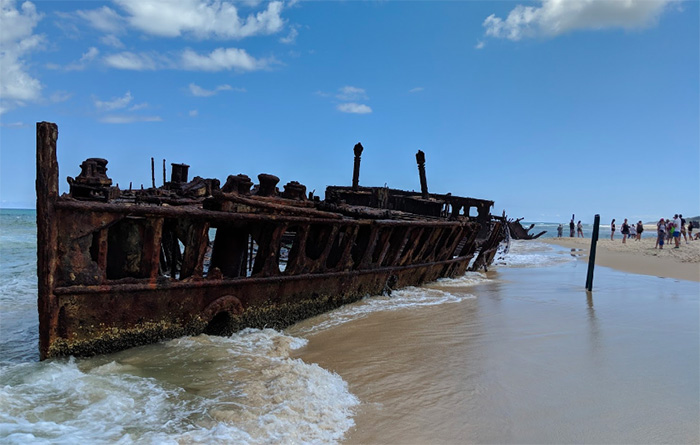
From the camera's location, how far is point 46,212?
14.4 feet

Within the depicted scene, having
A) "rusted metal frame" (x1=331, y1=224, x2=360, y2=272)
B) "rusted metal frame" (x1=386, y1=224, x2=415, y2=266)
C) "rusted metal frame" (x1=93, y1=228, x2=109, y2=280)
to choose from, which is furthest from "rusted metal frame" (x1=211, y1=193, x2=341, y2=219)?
"rusted metal frame" (x1=386, y1=224, x2=415, y2=266)

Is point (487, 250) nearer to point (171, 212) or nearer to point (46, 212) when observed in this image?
point (171, 212)

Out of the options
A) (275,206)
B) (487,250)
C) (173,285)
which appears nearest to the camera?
(173,285)

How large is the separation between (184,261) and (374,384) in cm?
260

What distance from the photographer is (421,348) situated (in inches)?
234

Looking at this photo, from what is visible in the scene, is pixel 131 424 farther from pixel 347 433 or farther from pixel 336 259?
pixel 336 259

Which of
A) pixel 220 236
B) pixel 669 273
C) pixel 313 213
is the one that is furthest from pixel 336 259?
pixel 669 273

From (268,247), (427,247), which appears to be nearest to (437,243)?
(427,247)

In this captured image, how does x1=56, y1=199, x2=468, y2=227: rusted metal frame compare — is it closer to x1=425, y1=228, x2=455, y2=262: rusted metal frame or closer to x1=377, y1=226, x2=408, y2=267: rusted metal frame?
x1=377, y1=226, x2=408, y2=267: rusted metal frame

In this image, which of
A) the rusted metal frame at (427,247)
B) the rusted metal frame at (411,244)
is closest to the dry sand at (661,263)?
the rusted metal frame at (427,247)

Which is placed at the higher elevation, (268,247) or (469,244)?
(268,247)

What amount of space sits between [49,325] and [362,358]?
10.6 ft

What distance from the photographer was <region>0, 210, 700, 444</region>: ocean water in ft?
12.0

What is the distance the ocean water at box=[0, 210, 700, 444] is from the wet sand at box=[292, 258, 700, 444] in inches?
0.8
